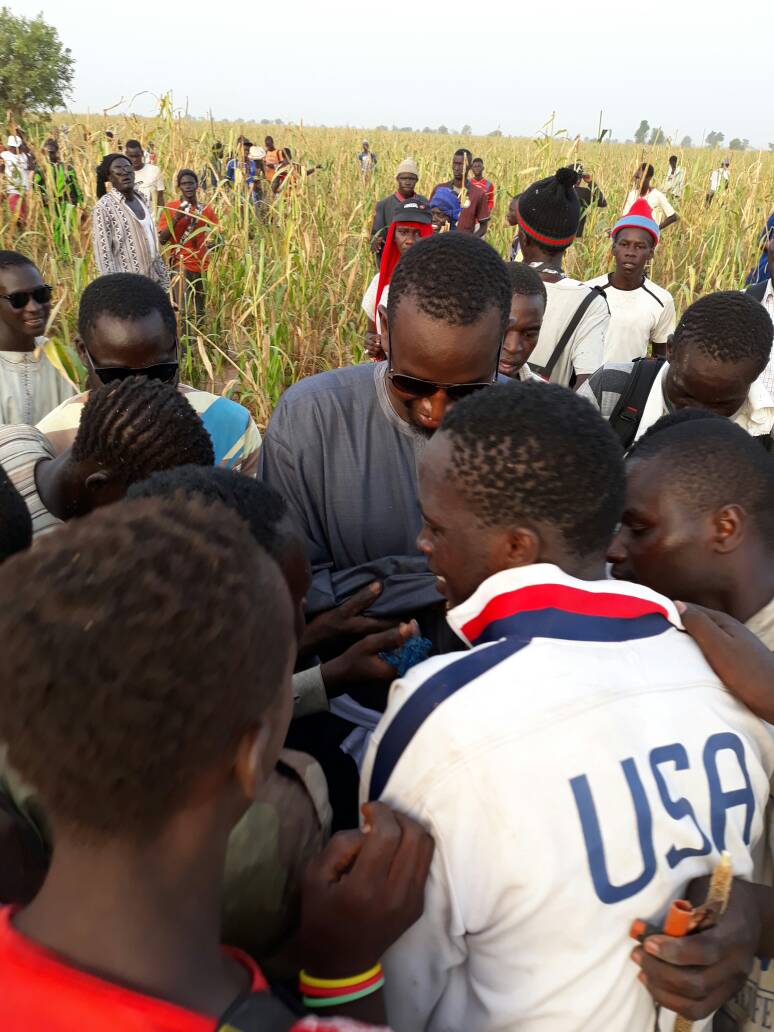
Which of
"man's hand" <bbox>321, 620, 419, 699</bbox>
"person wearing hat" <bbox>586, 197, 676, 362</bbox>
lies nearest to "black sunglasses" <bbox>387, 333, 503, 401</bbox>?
"man's hand" <bbox>321, 620, 419, 699</bbox>

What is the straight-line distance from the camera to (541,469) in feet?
4.28

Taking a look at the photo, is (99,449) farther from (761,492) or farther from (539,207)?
(539,207)

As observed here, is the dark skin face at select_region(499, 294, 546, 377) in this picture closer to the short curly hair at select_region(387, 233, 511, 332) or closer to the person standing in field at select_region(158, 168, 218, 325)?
the short curly hair at select_region(387, 233, 511, 332)

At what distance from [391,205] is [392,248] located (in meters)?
1.66

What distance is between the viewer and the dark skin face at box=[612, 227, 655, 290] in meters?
4.73

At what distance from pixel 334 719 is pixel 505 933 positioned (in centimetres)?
70

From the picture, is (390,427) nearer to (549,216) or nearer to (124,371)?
(124,371)

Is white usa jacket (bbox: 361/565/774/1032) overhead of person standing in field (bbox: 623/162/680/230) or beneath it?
beneath

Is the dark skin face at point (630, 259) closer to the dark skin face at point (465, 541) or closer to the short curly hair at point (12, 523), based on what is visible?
the dark skin face at point (465, 541)

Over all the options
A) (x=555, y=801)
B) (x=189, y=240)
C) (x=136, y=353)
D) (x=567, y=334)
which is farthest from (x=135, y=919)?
(x=189, y=240)

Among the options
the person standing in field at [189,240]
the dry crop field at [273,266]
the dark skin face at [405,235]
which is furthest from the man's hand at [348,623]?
the dark skin face at [405,235]

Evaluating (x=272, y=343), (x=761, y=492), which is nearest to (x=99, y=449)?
(x=761, y=492)

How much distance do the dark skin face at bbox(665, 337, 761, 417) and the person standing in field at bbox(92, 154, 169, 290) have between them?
135 inches

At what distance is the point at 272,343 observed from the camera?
15.8 feet
